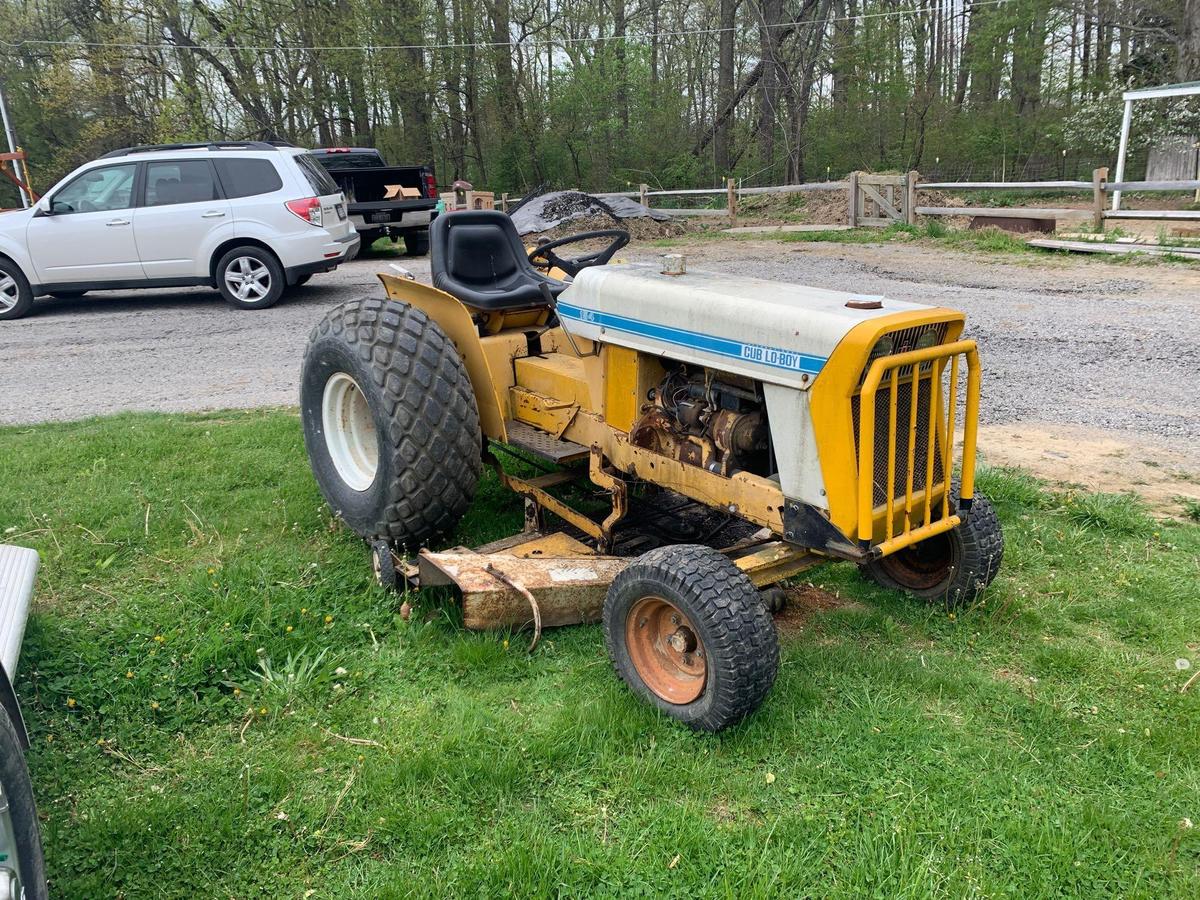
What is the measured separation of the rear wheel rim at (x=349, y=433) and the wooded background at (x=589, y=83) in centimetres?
2269

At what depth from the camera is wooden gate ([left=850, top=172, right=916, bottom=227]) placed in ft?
54.9

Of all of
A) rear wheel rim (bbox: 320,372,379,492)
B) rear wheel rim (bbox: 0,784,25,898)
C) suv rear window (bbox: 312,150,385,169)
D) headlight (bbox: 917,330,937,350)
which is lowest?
rear wheel rim (bbox: 0,784,25,898)

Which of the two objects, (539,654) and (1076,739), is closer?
(1076,739)

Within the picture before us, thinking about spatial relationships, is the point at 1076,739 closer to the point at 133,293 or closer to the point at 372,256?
the point at 133,293

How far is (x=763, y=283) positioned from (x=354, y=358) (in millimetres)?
1805

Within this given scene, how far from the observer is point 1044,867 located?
2516 millimetres

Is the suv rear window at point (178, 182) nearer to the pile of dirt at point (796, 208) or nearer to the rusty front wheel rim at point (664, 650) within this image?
the rusty front wheel rim at point (664, 650)

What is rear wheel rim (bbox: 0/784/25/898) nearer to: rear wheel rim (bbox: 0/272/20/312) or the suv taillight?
the suv taillight

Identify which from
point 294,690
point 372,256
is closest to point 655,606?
point 294,690

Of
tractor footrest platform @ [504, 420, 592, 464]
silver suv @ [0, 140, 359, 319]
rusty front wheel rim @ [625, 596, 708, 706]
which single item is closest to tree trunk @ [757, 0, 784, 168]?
silver suv @ [0, 140, 359, 319]

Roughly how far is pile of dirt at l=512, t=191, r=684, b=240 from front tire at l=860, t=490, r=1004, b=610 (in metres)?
13.7

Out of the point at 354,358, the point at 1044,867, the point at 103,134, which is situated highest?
the point at 103,134

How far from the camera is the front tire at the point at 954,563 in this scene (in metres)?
3.68

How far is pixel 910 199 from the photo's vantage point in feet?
54.2
